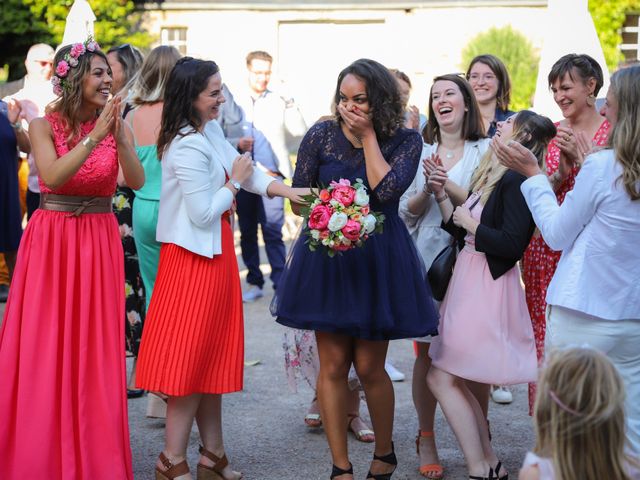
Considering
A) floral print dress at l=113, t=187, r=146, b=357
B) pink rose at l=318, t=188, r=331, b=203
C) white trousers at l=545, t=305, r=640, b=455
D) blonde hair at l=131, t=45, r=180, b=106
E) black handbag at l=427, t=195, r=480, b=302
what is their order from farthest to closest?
1. floral print dress at l=113, t=187, r=146, b=357
2. blonde hair at l=131, t=45, r=180, b=106
3. black handbag at l=427, t=195, r=480, b=302
4. pink rose at l=318, t=188, r=331, b=203
5. white trousers at l=545, t=305, r=640, b=455

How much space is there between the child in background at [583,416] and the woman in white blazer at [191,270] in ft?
6.93

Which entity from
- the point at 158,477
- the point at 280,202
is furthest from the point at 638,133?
the point at 280,202

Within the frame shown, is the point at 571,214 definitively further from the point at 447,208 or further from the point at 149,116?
the point at 149,116

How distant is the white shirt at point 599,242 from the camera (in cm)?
368

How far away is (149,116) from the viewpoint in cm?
549

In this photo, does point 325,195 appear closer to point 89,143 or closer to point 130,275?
point 89,143

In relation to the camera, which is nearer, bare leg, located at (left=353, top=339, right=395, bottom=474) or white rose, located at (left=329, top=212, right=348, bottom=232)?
white rose, located at (left=329, top=212, right=348, bottom=232)

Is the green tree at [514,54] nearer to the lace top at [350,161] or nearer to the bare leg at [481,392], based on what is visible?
the bare leg at [481,392]

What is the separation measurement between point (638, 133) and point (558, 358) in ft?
4.37

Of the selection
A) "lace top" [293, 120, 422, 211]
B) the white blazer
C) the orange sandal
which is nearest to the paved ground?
the orange sandal

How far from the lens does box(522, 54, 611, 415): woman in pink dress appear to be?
4.88m

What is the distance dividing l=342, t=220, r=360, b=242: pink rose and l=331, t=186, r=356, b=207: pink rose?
10cm

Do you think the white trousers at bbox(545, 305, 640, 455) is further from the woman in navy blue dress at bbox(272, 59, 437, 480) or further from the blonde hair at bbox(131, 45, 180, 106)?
the blonde hair at bbox(131, 45, 180, 106)

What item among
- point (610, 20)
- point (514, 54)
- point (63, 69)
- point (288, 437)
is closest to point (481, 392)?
point (288, 437)
